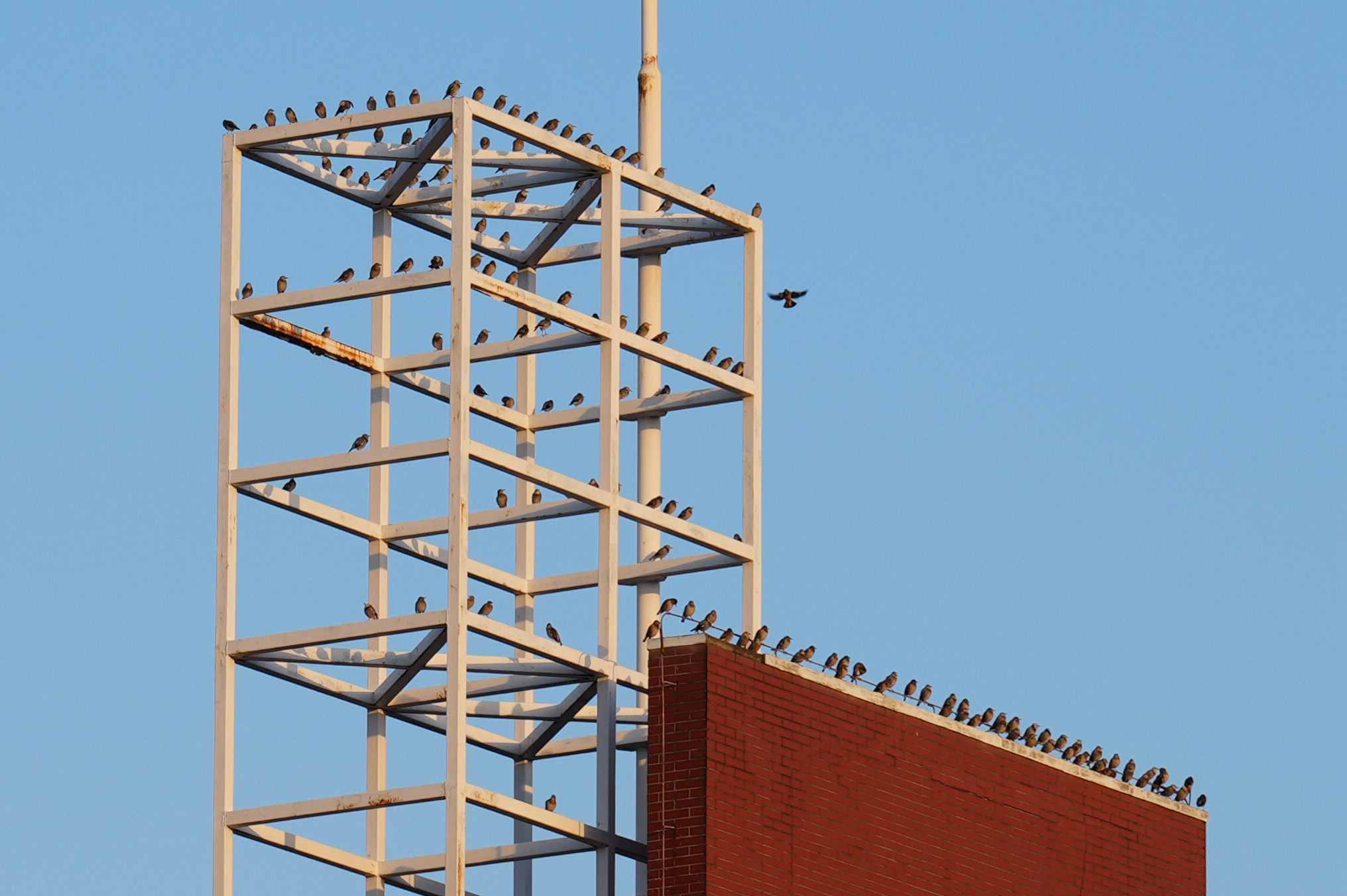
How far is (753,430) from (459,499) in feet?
28.6

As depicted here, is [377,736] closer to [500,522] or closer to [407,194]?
[500,522]

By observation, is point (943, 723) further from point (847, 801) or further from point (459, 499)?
point (459, 499)

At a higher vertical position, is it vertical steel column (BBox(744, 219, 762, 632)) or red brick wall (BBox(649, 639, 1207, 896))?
vertical steel column (BBox(744, 219, 762, 632))

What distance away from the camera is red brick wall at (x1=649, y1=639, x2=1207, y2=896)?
62562 mm

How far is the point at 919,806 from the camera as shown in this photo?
219ft

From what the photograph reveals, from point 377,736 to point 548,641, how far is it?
4.54m

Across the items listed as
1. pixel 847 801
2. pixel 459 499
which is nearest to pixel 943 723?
pixel 847 801

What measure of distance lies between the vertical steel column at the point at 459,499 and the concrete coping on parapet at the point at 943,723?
3.32 metres

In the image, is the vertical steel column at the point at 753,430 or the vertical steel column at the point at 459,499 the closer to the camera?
the vertical steel column at the point at 459,499

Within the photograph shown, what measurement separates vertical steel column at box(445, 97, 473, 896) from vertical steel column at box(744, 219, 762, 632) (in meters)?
6.95

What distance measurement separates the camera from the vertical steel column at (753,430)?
69688 millimetres

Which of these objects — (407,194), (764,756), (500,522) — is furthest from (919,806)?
(407,194)

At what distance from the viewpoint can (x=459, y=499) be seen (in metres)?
63.2

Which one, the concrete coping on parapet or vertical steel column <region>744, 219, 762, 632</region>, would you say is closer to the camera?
the concrete coping on parapet
